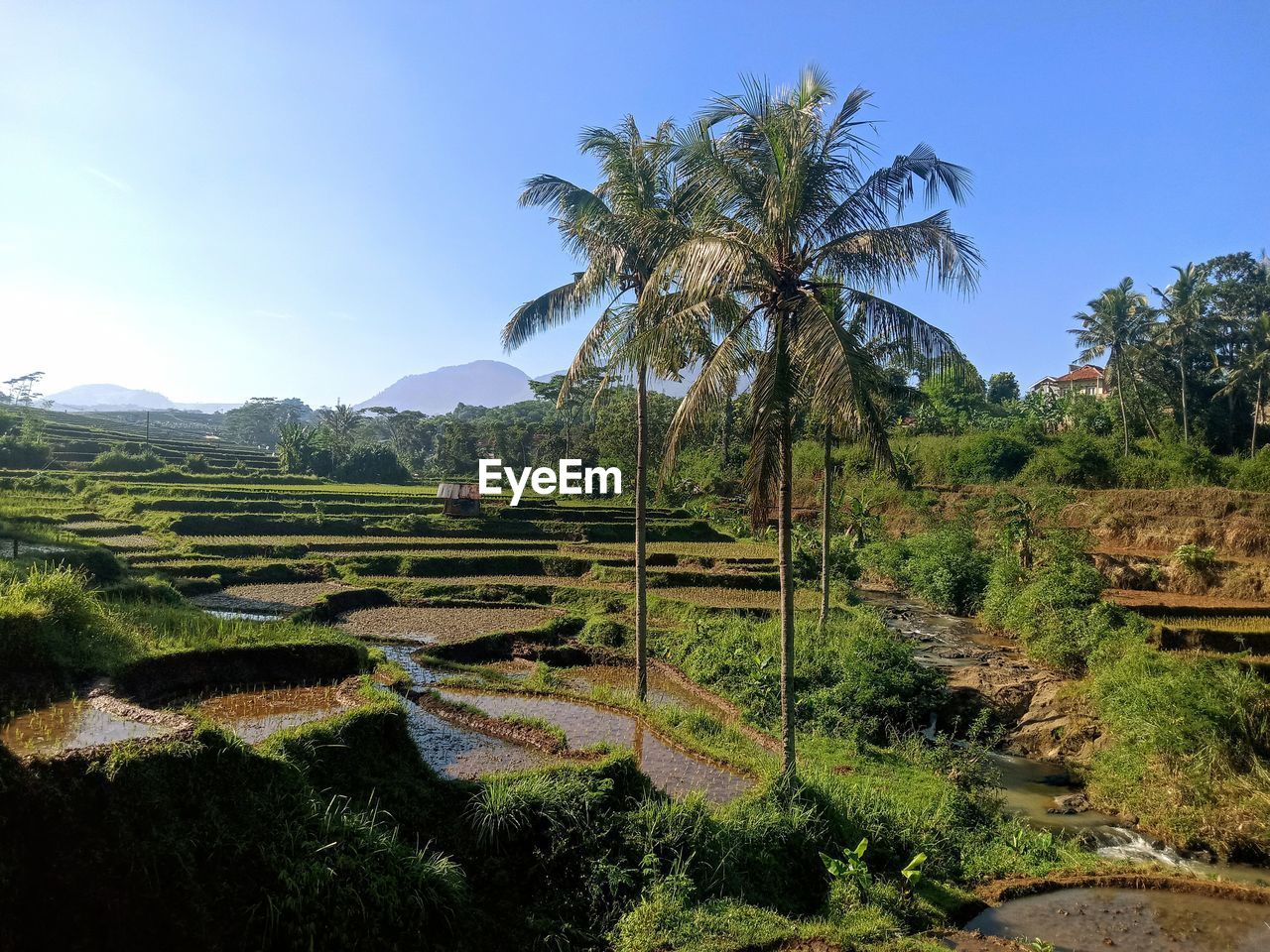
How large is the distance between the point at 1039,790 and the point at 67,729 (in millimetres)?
14863

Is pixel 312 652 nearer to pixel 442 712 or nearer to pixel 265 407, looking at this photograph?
pixel 442 712

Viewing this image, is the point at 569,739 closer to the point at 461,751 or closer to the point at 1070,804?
the point at 461,751

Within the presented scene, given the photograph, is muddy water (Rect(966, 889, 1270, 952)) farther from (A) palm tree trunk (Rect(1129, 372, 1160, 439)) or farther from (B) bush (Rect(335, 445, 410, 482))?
(B) bush (Rect(335, 445, 410, 482))

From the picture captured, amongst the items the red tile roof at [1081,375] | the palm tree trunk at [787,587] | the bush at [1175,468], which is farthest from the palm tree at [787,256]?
the red tile roof at [1081,375]

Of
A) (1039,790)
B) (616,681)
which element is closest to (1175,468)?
(1039,790)

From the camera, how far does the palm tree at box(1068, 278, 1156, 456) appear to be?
38.3 meters

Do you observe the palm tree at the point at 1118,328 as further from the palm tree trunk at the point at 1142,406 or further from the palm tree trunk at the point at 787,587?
the palm tree trunk at the point at 787,587

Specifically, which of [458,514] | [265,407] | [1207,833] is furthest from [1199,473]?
[265,407]

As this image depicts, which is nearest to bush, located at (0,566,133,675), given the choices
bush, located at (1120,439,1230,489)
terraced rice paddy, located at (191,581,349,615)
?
terraced rice paddy, located at (191,581,349,615)

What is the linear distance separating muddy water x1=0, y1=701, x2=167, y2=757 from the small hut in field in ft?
86.9

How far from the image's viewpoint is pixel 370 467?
56.4 meters

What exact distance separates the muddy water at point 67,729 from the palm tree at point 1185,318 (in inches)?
1757

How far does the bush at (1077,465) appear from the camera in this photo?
35031mm

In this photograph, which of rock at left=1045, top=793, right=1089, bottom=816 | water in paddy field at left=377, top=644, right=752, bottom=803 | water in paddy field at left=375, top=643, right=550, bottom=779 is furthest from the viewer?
rock at left=1045, top=793, right=1089, bottom=816
